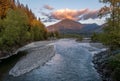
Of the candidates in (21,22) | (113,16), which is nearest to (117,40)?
(113,16)

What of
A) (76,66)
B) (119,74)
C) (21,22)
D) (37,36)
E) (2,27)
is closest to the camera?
(119,74)

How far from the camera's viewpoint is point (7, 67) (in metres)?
43.4

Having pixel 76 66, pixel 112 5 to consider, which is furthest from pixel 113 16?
pixel 76 66

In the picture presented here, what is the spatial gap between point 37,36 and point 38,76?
110 metres

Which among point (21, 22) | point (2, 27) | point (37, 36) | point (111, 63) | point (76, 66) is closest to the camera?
point (111, 63)

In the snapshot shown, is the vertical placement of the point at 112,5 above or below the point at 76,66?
above

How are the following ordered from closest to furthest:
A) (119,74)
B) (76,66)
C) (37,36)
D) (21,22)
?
(119,74) → (76,66) → (21,22) → (37,36)

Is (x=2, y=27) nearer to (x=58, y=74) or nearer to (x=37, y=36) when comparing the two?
(x=58, y=74)

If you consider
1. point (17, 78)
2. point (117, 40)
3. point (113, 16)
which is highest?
point (113, 16)

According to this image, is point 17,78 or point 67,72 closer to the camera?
point 17,78

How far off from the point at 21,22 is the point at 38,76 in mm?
48205

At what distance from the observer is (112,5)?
42.8 meters

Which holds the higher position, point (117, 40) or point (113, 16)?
point (113, 16)

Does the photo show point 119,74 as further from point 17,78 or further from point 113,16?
point 113,16
